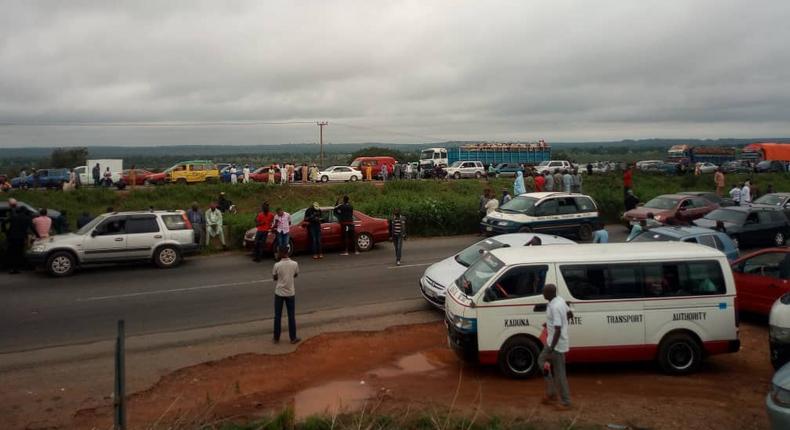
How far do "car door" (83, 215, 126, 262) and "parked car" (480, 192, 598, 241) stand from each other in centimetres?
1119

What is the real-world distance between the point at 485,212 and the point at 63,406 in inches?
676

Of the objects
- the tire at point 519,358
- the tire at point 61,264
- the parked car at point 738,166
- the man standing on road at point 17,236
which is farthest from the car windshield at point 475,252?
the parked car at point 738,166

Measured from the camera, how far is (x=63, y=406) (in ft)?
27.1

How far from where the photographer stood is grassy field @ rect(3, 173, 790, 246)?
24.4m

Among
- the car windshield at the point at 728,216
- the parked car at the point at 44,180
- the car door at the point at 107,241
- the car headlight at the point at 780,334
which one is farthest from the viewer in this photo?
the parked car at the point at 44,180

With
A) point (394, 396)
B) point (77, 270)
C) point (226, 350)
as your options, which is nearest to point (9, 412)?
point (226, 350)

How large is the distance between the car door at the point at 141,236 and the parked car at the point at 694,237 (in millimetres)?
12445

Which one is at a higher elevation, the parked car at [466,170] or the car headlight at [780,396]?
the parked car at [466,170]

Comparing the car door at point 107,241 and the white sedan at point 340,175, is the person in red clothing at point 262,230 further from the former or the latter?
the white sedan at point 340,175

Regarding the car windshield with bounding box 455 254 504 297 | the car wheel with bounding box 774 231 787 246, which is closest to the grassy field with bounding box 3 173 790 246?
the car wheel with bounding box 774 231 787 246

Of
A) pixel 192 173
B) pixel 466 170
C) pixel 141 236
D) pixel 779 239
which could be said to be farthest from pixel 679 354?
pixel 466 170

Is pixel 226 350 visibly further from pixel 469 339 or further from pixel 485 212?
pixel 485 212

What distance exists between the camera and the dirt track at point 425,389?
7754 mm

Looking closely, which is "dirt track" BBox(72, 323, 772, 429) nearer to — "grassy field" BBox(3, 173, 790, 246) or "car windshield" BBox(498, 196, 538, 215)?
"car windshield" BBox(498, 196, 538, 215)
